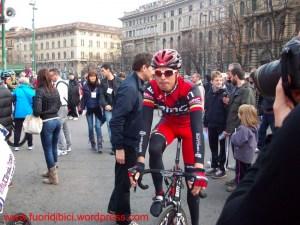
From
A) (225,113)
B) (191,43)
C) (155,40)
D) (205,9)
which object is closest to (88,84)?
(225,113)

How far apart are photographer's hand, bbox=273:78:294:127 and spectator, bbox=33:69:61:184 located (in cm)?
593

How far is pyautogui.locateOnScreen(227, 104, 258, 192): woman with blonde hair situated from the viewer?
20.3ft

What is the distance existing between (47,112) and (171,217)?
3.89m

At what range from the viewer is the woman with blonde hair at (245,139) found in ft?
20.3

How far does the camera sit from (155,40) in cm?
11294

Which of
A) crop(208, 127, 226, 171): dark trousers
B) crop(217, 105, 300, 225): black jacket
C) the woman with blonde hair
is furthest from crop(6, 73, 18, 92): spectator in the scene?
crop(217, 105, 300, 225): black jacket

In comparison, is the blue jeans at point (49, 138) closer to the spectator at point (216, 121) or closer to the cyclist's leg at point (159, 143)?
the spectator at point (216, 121)

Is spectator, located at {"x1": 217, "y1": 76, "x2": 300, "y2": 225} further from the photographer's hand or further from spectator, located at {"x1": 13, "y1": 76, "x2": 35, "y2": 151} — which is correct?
spectator, located at {"x1": 13, "y1": 76, "x2": 35, "y2": 151}

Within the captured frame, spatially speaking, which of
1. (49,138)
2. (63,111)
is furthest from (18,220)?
(63,111)

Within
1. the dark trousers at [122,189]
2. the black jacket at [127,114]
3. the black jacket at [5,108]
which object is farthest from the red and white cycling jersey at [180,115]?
the black jacket at [5,108]

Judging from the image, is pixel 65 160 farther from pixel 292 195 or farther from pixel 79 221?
pixel 292 195

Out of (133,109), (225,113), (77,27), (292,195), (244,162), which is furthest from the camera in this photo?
(77,27)

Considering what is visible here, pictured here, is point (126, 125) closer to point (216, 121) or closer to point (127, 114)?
point (127, 114)

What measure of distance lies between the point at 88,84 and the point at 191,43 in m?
61.7
